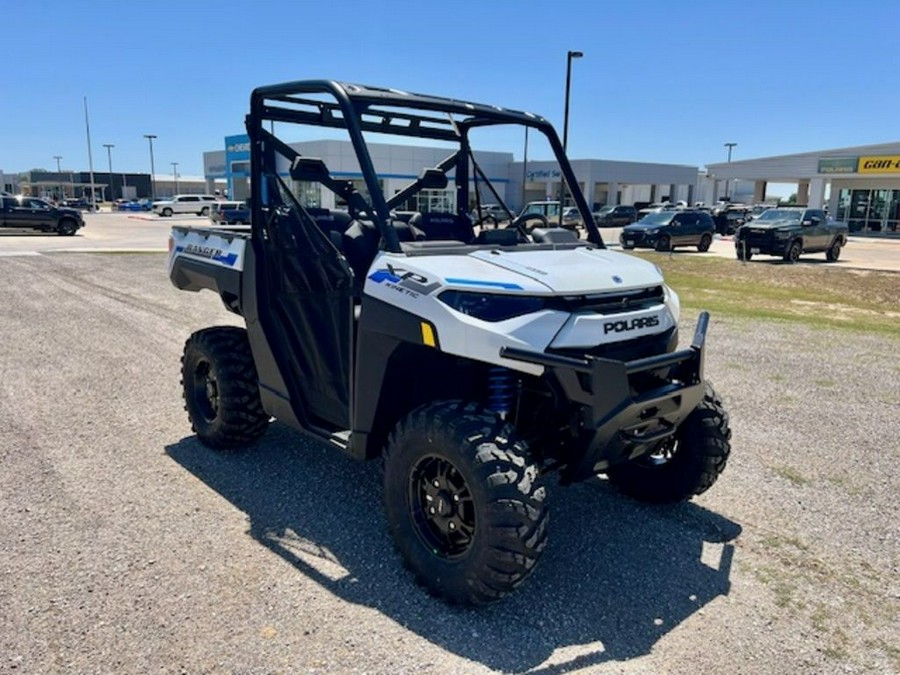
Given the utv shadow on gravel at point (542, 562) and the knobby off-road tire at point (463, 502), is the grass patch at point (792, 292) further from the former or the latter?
the knobby off-road tire at point (463, 502)

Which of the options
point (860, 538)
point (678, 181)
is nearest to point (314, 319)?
point (860, 538)

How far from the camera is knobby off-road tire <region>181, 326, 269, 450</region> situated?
463cm

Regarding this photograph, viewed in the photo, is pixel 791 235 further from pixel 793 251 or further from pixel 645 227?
pixel 645 227

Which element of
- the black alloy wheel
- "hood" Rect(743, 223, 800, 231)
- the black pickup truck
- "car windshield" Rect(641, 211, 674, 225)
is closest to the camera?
the black alloy wheel

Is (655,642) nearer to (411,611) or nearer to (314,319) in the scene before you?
(411,611)

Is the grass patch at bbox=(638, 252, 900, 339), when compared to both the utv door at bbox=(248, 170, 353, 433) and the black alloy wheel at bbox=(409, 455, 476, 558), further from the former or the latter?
the black alloy wheel at bbox=(409, 455, 476, 558)

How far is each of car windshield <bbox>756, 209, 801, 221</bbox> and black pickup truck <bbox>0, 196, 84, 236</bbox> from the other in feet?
89.3

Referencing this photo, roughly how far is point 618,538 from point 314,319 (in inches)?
83.0

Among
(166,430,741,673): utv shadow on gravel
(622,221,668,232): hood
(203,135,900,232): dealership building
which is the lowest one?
(166,430,741,673): utv shadow on gravel

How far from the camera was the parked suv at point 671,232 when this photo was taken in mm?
26750

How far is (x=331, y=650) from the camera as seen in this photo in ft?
9.14

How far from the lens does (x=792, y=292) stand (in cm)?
1505

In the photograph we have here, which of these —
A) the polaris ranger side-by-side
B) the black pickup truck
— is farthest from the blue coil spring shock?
the black pickup truck

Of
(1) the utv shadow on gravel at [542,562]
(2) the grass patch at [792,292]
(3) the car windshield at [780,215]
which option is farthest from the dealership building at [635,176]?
(3) the car windshield at [780,215]
